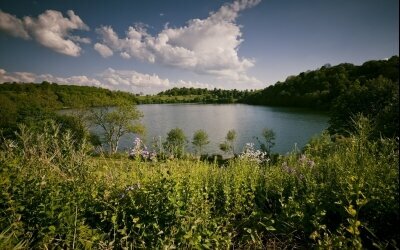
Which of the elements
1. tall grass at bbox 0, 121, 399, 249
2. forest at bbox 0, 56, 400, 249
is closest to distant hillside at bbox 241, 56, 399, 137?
forest at bbox 0, 56, 400, 249

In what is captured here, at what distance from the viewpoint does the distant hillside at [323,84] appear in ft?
324

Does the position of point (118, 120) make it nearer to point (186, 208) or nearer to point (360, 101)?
point (360, 101)

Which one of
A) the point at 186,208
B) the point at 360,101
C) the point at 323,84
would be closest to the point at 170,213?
the point at 186,208

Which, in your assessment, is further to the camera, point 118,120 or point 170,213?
point 118,120

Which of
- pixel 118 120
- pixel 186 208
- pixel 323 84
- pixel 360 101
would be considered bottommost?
pixel 118 120

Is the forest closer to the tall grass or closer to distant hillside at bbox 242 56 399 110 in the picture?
the tall grass

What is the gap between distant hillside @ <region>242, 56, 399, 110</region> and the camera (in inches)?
3887

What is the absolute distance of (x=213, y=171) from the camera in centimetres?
457

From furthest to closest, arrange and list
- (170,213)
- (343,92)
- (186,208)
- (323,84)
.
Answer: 1. (323,84)
2. (343,92)
3. (186,208)
4. (170,213)

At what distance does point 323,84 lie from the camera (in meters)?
Result: 117

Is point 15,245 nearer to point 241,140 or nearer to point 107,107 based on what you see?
point 107,107

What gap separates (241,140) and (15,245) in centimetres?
6174

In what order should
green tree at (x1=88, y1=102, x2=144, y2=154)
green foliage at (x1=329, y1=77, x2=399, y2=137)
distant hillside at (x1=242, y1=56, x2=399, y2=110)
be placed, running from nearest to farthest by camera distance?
green foliage at (x1=329, y1=77, x2=399, y2=137), green tree at (x1=88, y1=102, x2=144, y2=154), distant hillside at (x1=242, y1=56, x2=399, y2=110)

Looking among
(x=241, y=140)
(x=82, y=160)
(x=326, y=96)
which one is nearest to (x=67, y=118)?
(x=241, y=140)
